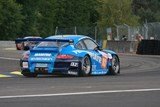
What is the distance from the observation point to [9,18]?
7494cm

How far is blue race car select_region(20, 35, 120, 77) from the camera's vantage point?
59.7 feet

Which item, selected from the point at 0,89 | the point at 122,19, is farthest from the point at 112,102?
the point at 122,19

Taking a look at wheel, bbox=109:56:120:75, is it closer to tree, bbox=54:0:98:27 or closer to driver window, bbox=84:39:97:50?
driver window, bbox=84:39:97:50

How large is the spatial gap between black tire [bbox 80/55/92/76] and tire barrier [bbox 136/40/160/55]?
1771cm

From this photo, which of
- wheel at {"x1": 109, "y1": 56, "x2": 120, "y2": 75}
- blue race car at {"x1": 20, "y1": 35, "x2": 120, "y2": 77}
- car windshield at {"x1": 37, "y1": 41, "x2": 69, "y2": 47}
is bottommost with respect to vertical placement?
wheel at {"x1": 109, "y1": 56, "x2": 120, "y2": 75}

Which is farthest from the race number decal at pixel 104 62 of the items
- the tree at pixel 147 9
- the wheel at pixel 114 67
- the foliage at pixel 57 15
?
the tree at pixel 147 9

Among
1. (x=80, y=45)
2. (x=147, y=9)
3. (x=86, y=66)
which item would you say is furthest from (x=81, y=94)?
(x=147, y=9)

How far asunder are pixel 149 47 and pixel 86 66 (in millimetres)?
19319

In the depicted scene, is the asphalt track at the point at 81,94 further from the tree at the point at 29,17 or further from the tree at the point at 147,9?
the tree at the point at 147,9

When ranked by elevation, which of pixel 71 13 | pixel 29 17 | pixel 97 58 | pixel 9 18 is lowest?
pixel 97 58

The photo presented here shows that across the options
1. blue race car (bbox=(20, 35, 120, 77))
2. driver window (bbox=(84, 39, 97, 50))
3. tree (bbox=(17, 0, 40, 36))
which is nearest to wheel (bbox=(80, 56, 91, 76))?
blue race car (bbox=(20, 35, 120, 77))

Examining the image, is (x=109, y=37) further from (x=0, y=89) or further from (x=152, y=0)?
(x=152, y=0)

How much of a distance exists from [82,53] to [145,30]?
27691 mm

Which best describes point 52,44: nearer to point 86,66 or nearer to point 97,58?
point 86,66
